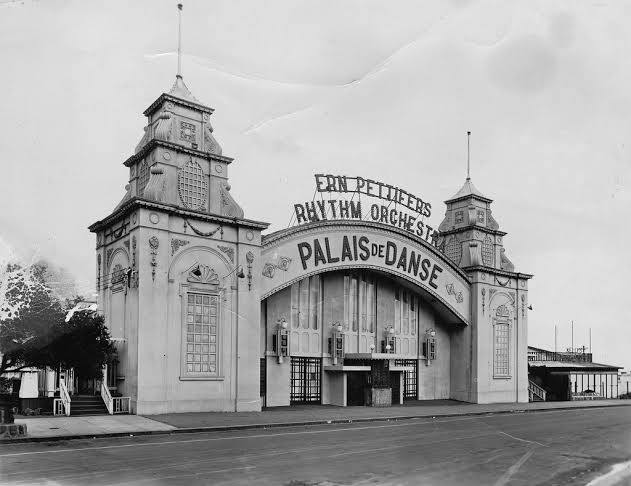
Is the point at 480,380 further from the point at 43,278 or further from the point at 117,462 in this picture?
the point at 117,462

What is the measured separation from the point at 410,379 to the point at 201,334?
17.4 meters

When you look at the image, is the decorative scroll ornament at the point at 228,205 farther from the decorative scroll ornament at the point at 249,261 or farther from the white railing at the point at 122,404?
the white railing at the point at 122,404

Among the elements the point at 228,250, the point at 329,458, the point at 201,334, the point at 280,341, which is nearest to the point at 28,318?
the point at 201,334

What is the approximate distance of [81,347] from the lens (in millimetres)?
26938

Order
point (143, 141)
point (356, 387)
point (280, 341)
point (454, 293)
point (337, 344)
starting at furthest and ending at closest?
1. point (454, 293)
2. point (337, 344)
3. point (356, 387)
4. point (280, 341)
5. point (143, 141)

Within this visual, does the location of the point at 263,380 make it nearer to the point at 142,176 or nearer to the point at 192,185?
the point at 192,185

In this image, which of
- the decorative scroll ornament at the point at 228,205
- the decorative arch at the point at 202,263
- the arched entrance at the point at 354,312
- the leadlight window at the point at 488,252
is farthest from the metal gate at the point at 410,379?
the decorative scroll ornament at the point at 228,205

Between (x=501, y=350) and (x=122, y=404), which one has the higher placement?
(x=501, y=350)

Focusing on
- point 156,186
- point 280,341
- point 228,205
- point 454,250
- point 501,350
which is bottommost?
point 501,350

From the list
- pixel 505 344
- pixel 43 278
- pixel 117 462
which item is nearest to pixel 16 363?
pixel 43 278

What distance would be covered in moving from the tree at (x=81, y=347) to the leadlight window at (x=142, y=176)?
6457mm

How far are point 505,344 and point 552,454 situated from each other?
2834 cm

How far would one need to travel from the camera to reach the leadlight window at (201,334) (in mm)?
29688

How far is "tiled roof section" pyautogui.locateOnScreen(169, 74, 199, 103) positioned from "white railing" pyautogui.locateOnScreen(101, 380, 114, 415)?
13002 millimetres
